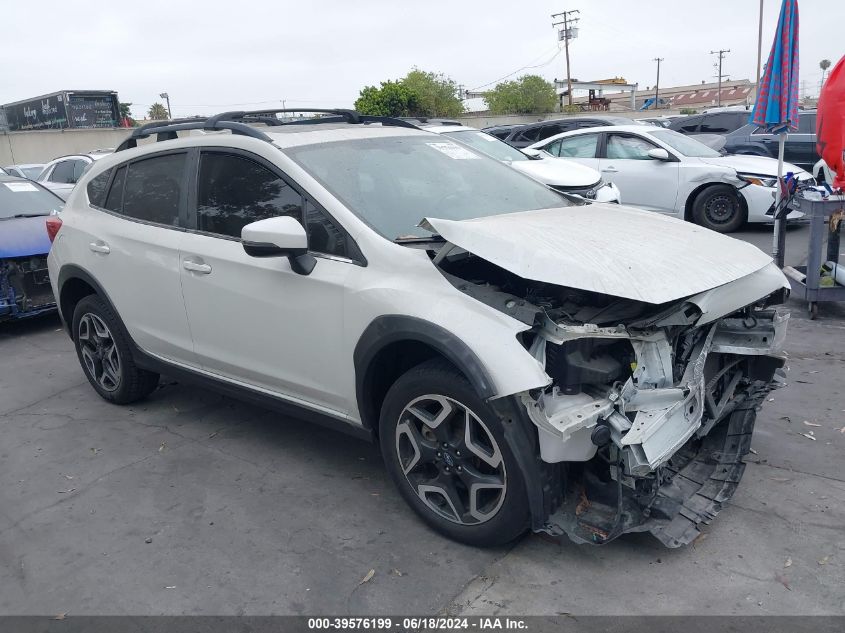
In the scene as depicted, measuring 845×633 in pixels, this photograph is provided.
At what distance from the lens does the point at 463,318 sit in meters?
2.98

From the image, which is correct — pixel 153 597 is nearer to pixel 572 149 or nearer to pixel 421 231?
pixel 421 231

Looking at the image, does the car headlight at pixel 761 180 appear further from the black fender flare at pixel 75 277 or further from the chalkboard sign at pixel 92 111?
the chalkboard sign at pixel 92 111

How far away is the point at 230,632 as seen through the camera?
277 cm

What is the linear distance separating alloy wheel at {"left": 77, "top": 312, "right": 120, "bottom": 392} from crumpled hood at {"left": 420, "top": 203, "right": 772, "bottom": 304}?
292 centimetres

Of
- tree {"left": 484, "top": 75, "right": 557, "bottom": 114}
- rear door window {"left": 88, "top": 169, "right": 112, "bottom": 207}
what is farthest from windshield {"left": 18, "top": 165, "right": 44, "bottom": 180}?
tree {"left": 484, "top": 75, "right": 557, "bottom": 114}

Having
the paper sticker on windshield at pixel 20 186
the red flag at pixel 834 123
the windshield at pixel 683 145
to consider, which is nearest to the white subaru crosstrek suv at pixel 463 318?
the red flag at pixel 834 123

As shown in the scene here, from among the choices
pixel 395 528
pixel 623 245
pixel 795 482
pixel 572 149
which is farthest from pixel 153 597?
pixel 572 149

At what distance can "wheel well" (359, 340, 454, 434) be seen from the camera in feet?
10.7

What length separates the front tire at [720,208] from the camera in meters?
10.4

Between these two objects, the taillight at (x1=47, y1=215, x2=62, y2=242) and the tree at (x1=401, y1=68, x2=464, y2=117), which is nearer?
the taillight at (x1=47, y1=215, x2=62, y2=242)

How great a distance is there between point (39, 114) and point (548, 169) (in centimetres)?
3765

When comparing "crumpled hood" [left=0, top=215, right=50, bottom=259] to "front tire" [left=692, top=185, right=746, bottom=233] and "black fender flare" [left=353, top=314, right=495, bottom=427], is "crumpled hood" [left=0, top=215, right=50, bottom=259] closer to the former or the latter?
"black fender flare" [left=353, top=314, right=495, bottom=427]

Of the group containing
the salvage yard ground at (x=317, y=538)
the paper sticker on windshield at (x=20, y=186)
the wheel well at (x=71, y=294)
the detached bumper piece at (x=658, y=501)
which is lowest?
the salvage yard ground at (x=317, y=538)

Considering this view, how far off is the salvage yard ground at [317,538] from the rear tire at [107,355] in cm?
31
